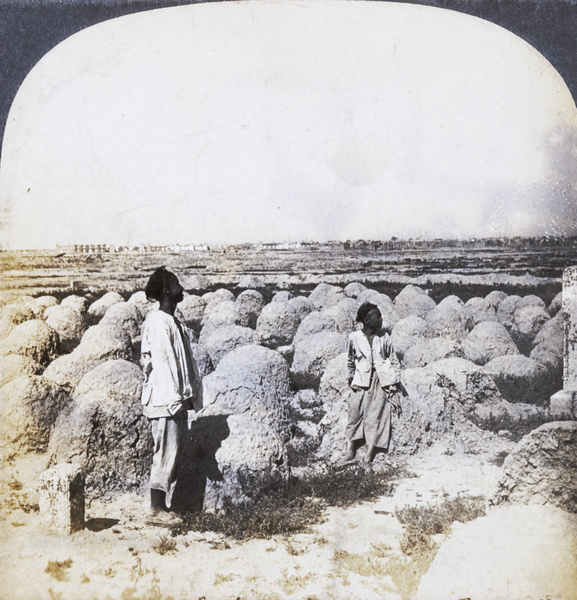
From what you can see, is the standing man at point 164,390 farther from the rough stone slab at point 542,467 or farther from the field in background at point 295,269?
the rough stone slab at point 542,467

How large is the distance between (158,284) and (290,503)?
2127 millimetres

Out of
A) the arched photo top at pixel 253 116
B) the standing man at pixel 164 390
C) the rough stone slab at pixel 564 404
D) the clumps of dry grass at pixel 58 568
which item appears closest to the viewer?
the clumps of dry grass at pixel 58 568

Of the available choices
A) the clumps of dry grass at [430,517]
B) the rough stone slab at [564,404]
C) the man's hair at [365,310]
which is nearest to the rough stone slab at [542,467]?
the clumps of dry grass at [430,517]

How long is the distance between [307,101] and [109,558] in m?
4.15

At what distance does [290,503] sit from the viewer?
16.7ft

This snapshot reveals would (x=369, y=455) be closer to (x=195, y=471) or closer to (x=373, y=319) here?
(x=373, y=319)

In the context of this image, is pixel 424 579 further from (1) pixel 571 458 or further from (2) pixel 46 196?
(2) pixel 46 196

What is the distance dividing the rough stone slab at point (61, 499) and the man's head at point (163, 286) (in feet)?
4.90

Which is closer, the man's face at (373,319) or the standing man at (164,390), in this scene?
the standing man at (164,390)

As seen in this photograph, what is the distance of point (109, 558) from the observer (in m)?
4.73

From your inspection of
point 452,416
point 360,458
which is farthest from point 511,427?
point 360,458

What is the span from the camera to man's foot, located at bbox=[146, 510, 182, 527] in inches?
192

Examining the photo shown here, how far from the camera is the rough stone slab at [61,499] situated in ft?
15.3

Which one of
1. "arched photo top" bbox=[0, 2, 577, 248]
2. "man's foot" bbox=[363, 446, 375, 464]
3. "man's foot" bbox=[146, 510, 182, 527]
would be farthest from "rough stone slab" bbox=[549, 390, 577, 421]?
"man's foot" bbox=[146, 510, 182, 527]
